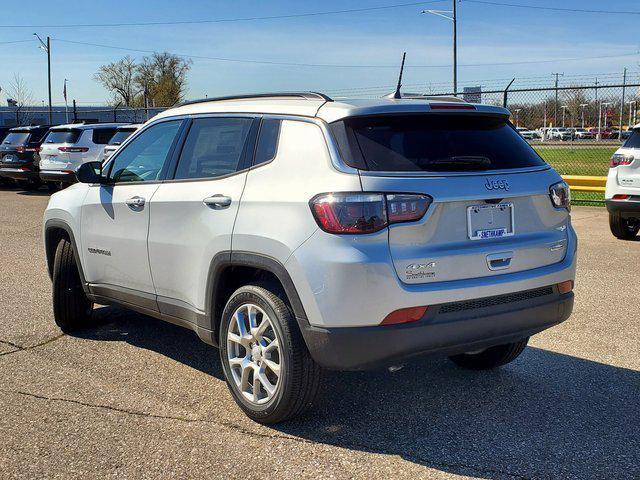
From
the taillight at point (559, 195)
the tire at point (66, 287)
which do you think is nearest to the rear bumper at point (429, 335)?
the taillight at point (559, 195)

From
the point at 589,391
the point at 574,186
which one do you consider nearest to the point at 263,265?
the point at 589,391

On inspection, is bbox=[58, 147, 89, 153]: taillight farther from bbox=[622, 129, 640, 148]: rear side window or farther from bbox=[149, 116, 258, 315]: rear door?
bbox=[149, 116, 258, 315]: rear door

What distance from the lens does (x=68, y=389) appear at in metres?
4.75

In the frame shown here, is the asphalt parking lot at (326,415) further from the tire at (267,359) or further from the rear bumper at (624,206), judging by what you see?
the rear bumper at (624,206)

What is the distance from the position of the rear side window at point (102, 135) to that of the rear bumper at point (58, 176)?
1.14 metres

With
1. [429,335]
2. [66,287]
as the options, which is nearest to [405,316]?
[429,335]

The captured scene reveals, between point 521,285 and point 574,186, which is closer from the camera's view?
point 521,285

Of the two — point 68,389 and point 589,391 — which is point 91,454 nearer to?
point 68,389

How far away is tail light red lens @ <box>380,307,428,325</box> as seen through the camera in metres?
3.63

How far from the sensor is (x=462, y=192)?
12.5 feet

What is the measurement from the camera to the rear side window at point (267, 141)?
4172 millimetres

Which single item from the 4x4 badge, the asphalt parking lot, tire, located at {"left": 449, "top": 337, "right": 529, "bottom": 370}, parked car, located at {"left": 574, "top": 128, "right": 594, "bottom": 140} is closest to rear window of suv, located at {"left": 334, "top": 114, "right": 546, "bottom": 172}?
the 4x4 badge

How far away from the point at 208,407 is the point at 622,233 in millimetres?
8010

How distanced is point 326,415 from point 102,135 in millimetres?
16564
